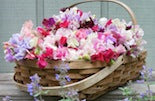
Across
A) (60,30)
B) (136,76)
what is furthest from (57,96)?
(136,76)

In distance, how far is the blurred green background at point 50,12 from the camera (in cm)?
229

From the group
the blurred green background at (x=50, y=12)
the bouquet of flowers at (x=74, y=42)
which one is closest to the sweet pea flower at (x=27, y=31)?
the bouquet of flowers at (x=74, y=42)

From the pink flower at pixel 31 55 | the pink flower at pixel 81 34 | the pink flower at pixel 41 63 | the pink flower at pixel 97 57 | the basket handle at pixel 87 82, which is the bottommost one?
the basket handle at pixel 87 82

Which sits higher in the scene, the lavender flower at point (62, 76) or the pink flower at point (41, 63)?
the pink flower at point (41, 63)

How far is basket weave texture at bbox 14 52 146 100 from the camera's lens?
1123mm

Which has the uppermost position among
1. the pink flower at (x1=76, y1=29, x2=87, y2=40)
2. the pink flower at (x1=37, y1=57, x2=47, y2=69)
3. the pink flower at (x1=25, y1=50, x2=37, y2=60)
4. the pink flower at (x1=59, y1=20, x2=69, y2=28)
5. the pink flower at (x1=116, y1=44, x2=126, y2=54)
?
the pink flower at (x1=59, y1=20, x2=69, y2=28)

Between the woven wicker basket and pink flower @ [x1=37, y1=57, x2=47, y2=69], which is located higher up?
pink flower @ [x1=37, y1=57, x2=47, y2=69]

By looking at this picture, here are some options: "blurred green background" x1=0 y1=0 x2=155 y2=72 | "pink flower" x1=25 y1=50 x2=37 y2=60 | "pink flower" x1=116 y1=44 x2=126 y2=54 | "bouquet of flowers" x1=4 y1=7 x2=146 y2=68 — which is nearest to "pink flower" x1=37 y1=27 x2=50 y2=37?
"bouquet of flowers" x1=4 y1=7 x2=146 y2=68

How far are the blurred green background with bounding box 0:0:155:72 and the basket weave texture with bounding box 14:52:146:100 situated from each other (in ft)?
3.34

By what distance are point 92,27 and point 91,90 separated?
10.0 inches

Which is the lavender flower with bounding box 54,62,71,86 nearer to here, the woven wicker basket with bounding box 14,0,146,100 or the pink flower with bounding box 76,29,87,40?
the woven wicker basket with bounding box 14,0,146,100

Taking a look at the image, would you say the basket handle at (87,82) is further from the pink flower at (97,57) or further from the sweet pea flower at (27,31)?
the sweet pea flower at (27,31)

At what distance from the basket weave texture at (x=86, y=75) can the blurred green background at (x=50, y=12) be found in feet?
3.34

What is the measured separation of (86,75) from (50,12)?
1.21 meters
